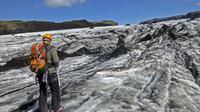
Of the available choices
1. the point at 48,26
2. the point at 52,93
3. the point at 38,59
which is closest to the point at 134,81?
the point at 52,93

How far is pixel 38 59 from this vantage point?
14336mm

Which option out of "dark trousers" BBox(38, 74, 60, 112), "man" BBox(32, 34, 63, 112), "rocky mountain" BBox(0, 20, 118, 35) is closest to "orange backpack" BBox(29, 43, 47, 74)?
"man" BBox(32, 34, 63, 112)

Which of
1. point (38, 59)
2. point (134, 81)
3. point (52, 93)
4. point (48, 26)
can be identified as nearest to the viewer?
point (38, 59)

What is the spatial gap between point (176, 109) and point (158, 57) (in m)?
5.63

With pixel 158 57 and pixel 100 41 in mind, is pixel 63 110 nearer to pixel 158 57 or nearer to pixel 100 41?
pixel 158 57

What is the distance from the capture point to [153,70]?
18.2 m

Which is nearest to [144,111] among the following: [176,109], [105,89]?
[176,109]

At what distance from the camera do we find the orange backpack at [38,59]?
14.2 metres

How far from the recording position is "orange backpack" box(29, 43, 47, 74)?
46.8ft

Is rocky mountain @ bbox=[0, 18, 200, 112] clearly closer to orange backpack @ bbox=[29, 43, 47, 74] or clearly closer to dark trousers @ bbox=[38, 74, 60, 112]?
dark trousers @ bbox=[38, 74, 60, 112]

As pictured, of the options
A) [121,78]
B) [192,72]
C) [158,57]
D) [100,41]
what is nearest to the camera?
[121,78]

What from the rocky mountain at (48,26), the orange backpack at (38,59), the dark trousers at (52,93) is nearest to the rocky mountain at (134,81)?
the dark trousers at (52,93)

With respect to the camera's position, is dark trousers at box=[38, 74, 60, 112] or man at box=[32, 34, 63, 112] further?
dark trousers at box=[38, 74, 60, 112]

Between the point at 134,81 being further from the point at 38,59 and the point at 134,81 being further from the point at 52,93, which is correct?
the point at 38,59
